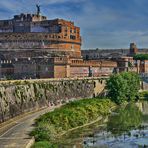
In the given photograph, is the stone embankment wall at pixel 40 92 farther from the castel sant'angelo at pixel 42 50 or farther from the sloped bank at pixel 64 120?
the castel sant'angelo at pixel 42 50

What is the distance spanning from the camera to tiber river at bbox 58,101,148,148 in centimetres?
3102

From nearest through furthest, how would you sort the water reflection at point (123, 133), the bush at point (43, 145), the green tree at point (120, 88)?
the bush at point (43, 145), the water reflection at point (123, 133), the green tree at point (120, 88)

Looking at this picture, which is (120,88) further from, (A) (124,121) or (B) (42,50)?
(B) (42,50)

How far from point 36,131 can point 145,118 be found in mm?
18628

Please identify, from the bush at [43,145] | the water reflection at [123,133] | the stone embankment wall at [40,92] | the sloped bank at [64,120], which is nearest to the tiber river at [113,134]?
the water reflection at [123,133]

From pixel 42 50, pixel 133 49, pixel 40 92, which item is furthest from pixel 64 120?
pixel 133 49

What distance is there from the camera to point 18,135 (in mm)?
30328

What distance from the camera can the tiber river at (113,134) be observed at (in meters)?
31.0

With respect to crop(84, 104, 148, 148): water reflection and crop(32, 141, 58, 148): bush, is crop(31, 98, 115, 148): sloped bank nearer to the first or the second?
crop(32, 141, 58, 148): bush

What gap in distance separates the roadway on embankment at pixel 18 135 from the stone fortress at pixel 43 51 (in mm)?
30830

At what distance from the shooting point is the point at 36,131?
102 feet

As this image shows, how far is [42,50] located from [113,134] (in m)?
46.6

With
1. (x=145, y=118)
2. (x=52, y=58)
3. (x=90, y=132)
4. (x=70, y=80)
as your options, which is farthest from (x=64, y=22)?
(x=90, y=132)

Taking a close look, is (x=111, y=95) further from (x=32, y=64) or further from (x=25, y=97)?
(x=25, y=97)
